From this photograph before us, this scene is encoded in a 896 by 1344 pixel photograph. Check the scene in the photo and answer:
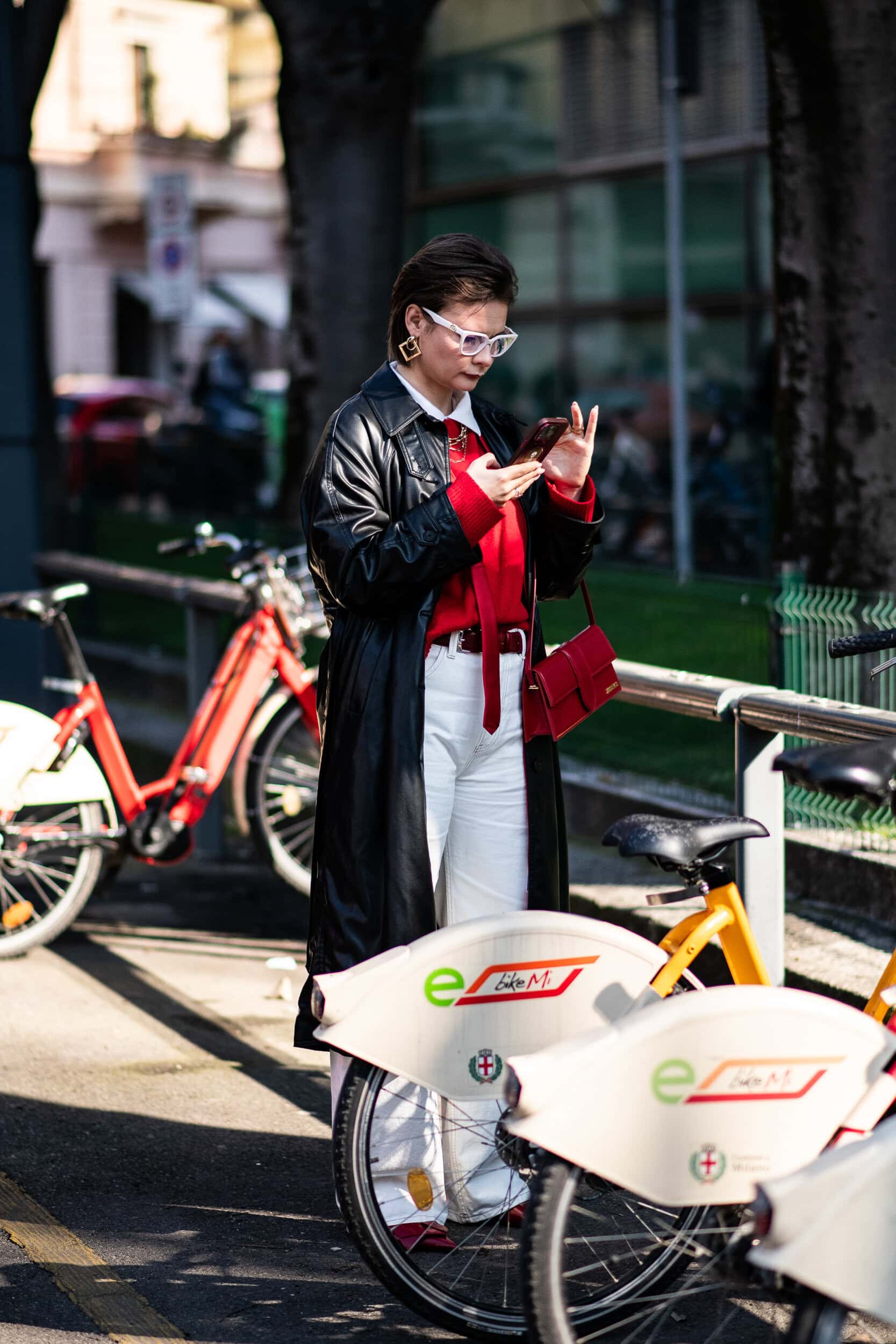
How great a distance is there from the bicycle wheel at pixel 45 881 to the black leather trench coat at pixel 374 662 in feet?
7.86

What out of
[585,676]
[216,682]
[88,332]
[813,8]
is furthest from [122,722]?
[88,332]

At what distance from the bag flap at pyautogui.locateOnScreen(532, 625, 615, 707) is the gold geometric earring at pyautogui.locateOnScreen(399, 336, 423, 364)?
64cm

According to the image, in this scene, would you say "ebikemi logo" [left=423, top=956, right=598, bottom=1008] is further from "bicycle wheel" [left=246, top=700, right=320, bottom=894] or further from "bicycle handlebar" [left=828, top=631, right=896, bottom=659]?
"bicycle wheel" [left=246, top=700, right=320, bottom=894]

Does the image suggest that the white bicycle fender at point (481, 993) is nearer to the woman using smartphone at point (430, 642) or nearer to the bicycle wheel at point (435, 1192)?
the bicycle wheel at point (435, 1192)

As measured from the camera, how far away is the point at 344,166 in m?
9.47

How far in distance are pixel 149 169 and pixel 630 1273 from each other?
35.9 meters

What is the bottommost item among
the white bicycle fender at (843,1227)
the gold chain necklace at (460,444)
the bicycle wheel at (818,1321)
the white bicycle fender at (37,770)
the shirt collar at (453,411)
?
the white bicycle fender at (37,770)

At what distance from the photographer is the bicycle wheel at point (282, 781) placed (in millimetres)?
6270

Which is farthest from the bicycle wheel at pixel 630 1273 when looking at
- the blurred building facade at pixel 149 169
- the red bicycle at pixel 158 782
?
the blurred building facade at pixel 149 169

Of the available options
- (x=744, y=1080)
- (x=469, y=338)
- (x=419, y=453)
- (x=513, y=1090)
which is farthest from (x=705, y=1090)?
(x=469, y=338)

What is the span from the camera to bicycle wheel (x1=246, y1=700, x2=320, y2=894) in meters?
6.27

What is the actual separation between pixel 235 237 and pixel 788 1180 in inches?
1481

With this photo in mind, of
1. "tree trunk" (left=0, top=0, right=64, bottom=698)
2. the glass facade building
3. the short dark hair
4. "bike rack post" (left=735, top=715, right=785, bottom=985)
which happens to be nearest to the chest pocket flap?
the short dark hair

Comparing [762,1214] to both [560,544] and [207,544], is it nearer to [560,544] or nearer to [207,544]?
[560,544]
